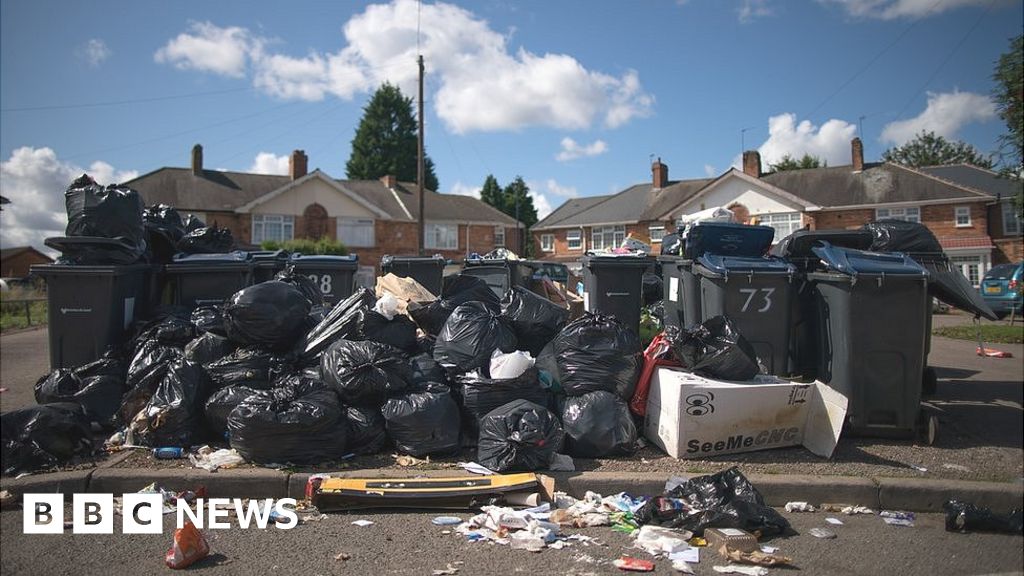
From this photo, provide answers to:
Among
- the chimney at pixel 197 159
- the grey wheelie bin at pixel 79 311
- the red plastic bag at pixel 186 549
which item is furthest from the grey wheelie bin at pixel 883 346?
the chimney at pixel 197 159

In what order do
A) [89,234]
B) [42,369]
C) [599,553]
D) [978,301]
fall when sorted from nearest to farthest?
1. [599,553]
2. [978,301]
3. [89,234]
4. [42,369]

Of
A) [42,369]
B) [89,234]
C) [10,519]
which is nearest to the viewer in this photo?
[10,519]

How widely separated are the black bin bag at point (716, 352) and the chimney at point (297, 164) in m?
31.6

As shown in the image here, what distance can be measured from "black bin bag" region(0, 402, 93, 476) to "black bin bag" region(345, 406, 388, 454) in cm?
180

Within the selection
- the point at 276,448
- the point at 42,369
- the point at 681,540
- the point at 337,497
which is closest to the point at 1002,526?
the point at 681,540

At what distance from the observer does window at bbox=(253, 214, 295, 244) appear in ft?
97.8

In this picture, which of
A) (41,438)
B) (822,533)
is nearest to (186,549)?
(41,438)

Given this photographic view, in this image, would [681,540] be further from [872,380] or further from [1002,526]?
[872,380]

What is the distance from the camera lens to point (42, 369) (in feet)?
26.1

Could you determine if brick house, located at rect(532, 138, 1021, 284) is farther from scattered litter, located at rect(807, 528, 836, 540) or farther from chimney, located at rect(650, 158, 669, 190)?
scattered litter, located at rect(807, 528, 836, 540)

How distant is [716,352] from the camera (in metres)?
4.56

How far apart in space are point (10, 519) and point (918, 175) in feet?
117

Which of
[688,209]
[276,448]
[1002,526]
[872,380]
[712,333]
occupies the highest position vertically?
[688,209]

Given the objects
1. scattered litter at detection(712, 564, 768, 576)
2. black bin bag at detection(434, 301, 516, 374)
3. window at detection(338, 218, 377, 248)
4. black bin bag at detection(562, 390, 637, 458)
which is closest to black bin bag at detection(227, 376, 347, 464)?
black bin bag at detection(434, 301, 516, 374)
